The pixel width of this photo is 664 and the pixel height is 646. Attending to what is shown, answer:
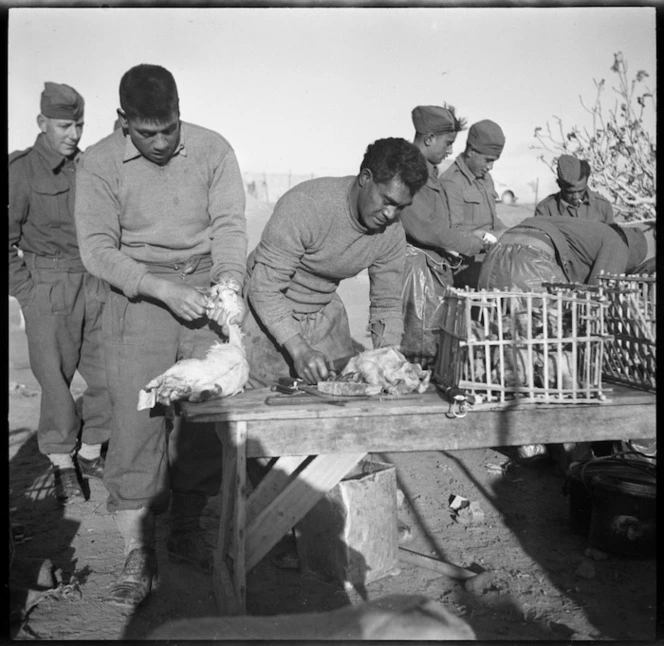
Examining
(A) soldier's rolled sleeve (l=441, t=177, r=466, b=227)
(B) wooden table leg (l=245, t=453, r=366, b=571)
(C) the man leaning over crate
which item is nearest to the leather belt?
(C) the man leaning over crate

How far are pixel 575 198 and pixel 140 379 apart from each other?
4650 millimetres

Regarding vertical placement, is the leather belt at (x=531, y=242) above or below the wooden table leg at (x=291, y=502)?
above

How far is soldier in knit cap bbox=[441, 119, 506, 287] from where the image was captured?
5.83 metres

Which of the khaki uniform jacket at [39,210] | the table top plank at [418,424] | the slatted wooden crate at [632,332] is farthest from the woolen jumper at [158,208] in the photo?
the slatted wooden crate at [632,332]

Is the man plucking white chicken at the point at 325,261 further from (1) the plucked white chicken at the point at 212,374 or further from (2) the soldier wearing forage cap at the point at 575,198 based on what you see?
(2) the soldier wearing forage cap at the point at 575,198

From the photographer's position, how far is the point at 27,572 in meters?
3.60

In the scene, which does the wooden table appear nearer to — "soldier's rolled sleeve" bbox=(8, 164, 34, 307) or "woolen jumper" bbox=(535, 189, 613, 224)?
"soldier's rolled sleeve" bbox=(8, 164, 34, 307)

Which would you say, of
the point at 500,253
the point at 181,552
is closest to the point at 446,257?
the point at 500,253

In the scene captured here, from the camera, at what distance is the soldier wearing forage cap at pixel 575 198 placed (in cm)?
650

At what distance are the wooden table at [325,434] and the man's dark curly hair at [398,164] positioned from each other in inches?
42.8

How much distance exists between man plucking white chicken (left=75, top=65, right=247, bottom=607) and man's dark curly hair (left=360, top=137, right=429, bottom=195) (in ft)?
2.35

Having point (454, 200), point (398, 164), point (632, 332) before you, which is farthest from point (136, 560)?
point (454, 200)

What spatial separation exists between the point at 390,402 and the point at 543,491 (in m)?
2.34

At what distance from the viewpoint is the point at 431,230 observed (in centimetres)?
540
